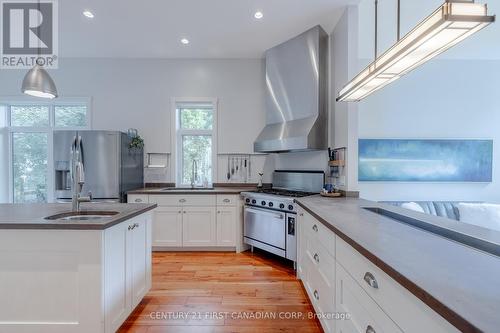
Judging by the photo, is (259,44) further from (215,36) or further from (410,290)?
(410,290)

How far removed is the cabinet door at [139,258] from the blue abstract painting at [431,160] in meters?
3.10

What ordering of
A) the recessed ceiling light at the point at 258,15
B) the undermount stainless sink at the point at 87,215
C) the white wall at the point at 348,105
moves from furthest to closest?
the recessed ceiling light at the point at 258,15 < the white wall at the point at 348,105 < the undermount stainless sink at the point at 87,215

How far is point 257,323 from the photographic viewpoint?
6.51ft

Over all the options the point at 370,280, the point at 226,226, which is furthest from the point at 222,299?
the point at 370,280

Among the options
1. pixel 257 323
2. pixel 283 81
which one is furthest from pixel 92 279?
pixel 283 81

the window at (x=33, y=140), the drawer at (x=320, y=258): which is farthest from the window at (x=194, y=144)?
the drawer at (x=320, y=258)

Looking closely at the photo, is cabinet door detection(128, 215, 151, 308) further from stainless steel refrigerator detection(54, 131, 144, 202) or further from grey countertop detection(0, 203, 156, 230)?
stainless steel refrigerator detection(54, 131, 144, 202)

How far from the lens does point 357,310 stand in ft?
3.91

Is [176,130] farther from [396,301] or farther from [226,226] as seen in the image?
[396,301]

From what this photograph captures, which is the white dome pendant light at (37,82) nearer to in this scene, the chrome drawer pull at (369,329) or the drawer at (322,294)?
the drawer at (322,294)

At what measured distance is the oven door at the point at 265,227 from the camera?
120 inches

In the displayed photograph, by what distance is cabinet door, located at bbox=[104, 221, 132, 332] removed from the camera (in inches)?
64.1

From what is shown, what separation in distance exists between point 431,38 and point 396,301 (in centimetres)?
121

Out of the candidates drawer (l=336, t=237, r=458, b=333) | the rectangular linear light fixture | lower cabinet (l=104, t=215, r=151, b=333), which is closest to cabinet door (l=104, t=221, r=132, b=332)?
lower cabinet (l=104, t=215, r=151, b=333)
